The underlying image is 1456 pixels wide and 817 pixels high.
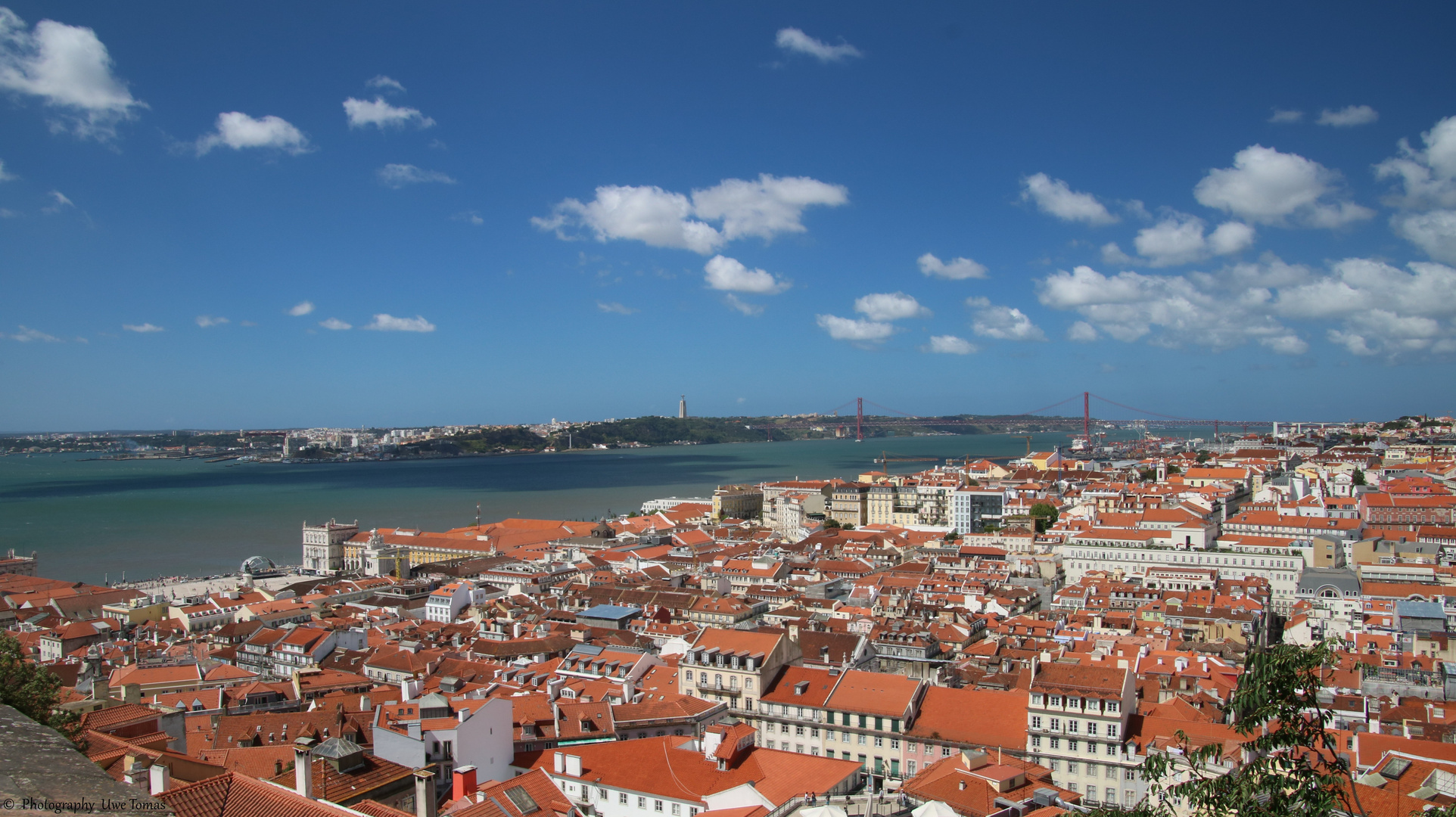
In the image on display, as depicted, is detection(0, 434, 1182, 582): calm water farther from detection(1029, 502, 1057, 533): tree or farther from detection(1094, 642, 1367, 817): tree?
detection(1094, 642, 1367, 817): tree

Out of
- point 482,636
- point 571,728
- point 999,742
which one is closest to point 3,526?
point 482,636

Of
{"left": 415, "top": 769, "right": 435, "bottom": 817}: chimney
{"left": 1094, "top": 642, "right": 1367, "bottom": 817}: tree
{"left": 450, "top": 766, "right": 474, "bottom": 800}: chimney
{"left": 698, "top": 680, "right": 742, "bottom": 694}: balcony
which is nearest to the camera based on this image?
{"left": 1094, "top": 642, "right": 1367, "bottom": 817}: tree

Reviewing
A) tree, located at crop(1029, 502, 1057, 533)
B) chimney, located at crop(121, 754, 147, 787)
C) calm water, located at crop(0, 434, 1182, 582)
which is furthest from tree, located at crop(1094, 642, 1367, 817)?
calm water, located at crop(0, 434, 1182, 582)

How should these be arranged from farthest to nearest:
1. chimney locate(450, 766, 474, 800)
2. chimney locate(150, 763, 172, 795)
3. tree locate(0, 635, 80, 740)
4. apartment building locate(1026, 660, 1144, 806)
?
apartment building locate(1026, 660, 1144, 806)
chimney locate(450, 766, 474, 800)
tree locate(0, 635, 80, 740)
chimney locate(150, 763, 172, 795)

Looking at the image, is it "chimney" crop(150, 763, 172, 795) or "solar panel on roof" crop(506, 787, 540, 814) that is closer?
"chimney" crop(150, 763, 172, 795)

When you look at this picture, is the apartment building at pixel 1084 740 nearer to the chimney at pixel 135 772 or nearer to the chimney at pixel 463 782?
the chimney at pixel 463 782

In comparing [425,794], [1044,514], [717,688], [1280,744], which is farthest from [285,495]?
[1280,744]

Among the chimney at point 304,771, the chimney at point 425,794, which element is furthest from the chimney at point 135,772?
the chimney at point 425,794
